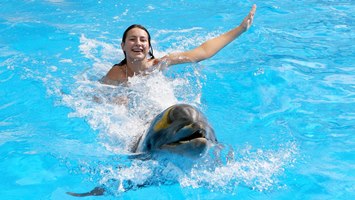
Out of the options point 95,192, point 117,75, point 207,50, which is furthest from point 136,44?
point 95,192

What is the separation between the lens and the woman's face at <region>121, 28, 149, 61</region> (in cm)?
514

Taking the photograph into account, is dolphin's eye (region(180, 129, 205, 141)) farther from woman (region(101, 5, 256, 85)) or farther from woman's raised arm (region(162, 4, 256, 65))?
woman's raised arm (region(162, 4, 256, 65))

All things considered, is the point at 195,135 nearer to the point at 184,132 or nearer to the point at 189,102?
the point at 184,132

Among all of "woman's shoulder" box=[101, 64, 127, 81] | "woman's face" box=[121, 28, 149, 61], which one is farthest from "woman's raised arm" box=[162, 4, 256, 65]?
"woman's shoulder" box=[101, 64, 127, 81]

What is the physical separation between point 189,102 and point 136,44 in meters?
0.82

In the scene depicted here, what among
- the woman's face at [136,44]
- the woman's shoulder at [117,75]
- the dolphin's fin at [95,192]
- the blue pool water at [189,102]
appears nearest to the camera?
the dolphin's fin at [95,192]

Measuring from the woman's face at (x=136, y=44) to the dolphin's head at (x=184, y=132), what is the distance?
2.35m

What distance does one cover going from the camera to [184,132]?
2670 millimetres

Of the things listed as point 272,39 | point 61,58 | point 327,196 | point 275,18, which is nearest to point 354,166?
point 327,196

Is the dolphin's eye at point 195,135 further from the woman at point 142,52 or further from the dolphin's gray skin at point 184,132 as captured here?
the woman at point 142,52

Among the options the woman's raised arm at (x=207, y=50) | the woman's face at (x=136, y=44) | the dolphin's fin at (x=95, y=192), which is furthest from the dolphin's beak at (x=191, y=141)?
the woman's raised arm at (x=207, y=50)

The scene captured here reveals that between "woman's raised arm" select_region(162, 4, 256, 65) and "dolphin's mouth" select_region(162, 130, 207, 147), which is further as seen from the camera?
"woman's raised arm" select_region(162, 4, 256, 65)

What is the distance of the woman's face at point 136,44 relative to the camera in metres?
5.14

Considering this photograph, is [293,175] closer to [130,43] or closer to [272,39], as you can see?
[130,43]
